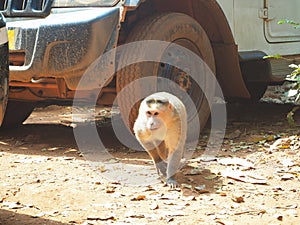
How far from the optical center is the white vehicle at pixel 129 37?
4.48m

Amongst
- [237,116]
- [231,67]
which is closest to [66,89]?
[231,67]

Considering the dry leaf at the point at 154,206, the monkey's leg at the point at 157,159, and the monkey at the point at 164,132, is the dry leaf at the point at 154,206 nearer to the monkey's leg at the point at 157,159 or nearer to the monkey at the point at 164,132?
the monkey at the point at 164,132

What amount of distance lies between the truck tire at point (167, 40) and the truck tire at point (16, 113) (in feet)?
5.33

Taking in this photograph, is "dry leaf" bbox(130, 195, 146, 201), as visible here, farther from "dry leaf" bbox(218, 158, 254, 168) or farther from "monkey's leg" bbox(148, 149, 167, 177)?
"dry leaf" bbox(218, 158, 254, 168)

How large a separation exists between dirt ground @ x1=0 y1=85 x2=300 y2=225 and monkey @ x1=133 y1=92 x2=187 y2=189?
0.12 m

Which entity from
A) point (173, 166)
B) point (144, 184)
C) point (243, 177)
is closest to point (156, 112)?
point (173, 166)

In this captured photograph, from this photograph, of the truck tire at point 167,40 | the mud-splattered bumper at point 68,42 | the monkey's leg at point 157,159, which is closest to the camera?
the monkey's leg at point 157,159

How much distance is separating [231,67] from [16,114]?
2.21 meters

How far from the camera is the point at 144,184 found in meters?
4.04

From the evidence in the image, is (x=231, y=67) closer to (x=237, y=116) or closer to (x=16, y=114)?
(x=237, y=116)

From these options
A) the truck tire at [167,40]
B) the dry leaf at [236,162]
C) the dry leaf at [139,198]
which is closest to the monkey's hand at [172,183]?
the dry leaf at [139,198]

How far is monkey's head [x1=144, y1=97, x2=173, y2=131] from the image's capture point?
3969 millimetres

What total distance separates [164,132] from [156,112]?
18 cm

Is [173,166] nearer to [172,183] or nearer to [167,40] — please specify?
[172,183]
